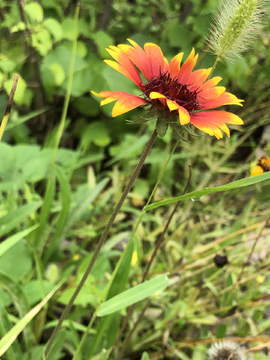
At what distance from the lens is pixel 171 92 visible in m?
0.37

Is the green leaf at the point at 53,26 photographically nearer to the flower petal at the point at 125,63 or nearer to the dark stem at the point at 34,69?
the dark stem at the point at 34,69

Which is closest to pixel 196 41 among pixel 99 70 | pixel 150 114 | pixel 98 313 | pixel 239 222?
pixel 99 70

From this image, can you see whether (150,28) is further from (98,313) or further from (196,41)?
(98,313)

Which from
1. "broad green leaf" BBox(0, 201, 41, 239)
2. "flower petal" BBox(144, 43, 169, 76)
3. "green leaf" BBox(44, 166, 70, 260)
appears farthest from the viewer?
"green leaf" BBox(44, 166, 70, 260)

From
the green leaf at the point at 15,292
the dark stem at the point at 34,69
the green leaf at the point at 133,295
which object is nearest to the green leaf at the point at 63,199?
the green leaf at the point at 15,292

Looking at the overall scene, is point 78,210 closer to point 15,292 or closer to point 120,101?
point 15,292

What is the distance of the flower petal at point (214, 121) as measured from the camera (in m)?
0.30

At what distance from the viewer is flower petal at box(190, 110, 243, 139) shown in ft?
0.97

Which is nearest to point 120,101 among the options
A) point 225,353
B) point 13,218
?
point 13,218

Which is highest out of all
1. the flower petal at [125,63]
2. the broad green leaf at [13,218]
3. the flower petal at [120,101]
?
the flower petal at [125,63]

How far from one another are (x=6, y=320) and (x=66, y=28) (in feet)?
3.56

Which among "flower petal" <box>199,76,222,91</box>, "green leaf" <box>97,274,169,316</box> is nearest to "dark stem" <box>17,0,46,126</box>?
"flower petal" <box>199,76,222,91</box>

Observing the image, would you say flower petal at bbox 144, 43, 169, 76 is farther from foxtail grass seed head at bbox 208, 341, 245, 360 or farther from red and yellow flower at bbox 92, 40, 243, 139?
foxtail grass seed head at bbox 208, 341, 245, 360

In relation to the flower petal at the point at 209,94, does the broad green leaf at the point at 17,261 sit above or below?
below
